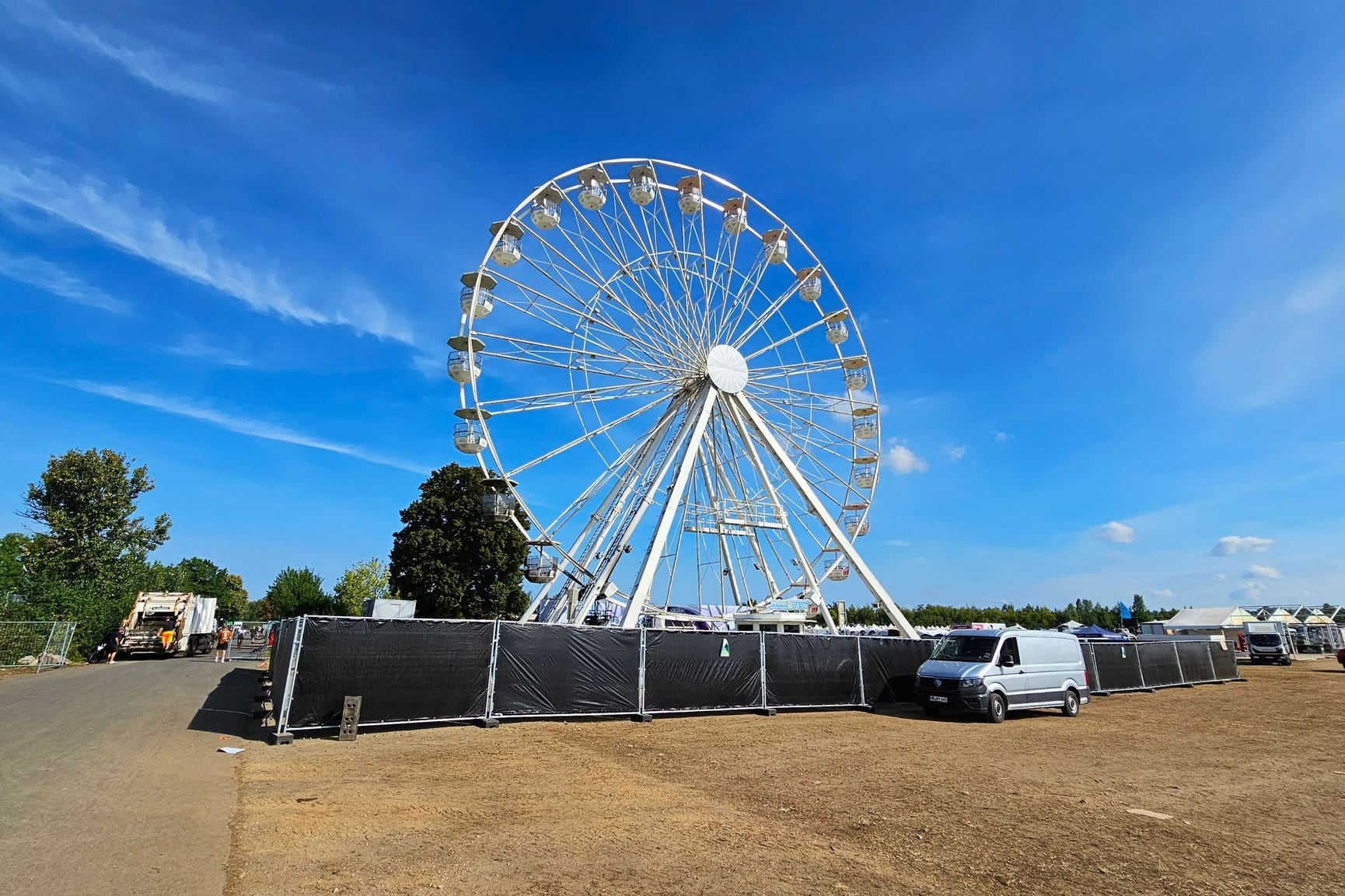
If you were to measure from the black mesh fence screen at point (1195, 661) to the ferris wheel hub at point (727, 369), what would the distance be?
1792cm

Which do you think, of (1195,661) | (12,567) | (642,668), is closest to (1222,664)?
(1195,661)

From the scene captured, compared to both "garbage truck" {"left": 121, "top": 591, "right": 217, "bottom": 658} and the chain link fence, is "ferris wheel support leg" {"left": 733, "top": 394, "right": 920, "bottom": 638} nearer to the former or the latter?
the chain link fence

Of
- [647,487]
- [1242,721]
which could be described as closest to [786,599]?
[647,487]

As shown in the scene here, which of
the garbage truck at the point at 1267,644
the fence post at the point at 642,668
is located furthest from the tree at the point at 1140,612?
the fence post at the point at 642,668

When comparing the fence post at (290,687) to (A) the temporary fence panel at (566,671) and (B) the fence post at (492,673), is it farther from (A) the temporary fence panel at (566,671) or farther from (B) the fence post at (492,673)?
(A) the temporary fence panel at (566,671)

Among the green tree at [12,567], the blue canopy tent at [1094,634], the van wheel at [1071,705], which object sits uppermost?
the green tree at [12,567]

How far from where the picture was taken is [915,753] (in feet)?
34.9

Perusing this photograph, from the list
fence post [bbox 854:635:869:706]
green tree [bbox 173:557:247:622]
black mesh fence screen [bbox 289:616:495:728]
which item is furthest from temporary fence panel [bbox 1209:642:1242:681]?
green tree [bbox 173:557:247:622]

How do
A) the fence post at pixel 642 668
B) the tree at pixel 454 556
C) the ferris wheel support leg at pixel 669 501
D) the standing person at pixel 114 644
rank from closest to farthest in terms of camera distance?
the fence post at pixel 642 668 → the ferris wheel support leg at pixel 669 501 → the standing person at pixel 114 644 → the tree at pixel 454 556

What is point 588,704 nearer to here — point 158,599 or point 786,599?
point 786,599

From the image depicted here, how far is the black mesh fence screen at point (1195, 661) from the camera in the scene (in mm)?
24719

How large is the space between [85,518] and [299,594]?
18544mm

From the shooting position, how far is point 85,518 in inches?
1451

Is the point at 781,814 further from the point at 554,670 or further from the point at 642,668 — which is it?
the point at 642,668
